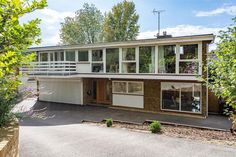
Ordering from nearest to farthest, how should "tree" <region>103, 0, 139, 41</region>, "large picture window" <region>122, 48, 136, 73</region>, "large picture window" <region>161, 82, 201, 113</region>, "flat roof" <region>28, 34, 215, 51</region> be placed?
"flat roof" <region>28, 34, 215, 51</region> < "large picture window" <region>161, 82, 201, 113</region> < "large picture window" <region>122, 48, 136, 73</region> < "tree" <region>103, 0, 139, 41</region>

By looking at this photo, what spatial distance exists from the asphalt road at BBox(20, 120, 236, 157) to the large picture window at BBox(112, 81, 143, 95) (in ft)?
26.5

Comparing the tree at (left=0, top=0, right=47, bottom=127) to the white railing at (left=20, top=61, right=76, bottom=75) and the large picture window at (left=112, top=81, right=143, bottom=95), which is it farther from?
the white railing at (left=20, top=61, right=76, bottom=75)

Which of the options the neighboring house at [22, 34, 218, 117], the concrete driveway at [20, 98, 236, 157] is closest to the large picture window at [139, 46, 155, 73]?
the neighboring house at [22, 34, 218, 117]

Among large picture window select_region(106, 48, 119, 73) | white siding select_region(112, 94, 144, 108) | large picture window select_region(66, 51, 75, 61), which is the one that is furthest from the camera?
large picture window select_region(66, 51, 75, 61)

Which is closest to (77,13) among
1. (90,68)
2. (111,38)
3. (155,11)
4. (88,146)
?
(111,38)

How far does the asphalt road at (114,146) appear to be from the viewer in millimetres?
7633

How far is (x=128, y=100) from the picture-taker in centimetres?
1892

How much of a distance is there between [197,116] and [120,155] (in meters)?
9.89

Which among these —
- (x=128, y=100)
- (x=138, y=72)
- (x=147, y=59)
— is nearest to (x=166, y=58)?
(x=147, y=59)

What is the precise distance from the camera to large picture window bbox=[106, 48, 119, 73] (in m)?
18.2

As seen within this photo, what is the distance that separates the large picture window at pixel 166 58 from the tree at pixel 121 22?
2348cm

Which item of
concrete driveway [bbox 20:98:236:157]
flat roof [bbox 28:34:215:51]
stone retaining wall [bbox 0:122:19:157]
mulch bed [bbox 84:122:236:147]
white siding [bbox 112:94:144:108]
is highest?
flat roof [bbox 28:34:215:51]

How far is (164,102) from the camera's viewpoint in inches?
680

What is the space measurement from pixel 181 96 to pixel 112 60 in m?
6.04
